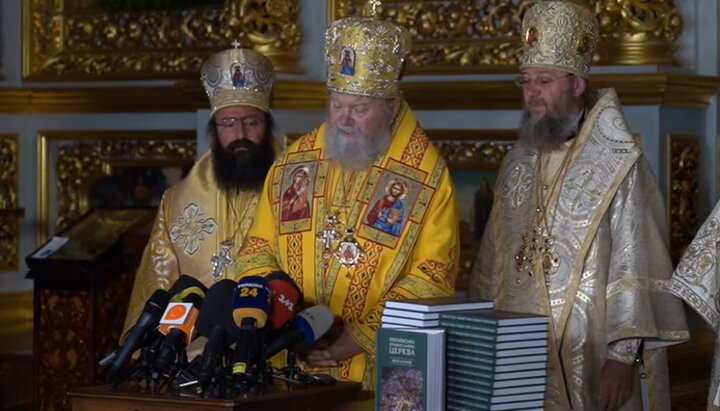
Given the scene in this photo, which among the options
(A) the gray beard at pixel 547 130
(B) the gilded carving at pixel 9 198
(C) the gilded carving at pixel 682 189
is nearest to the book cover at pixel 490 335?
(A) the gray beard at pixel 547 130

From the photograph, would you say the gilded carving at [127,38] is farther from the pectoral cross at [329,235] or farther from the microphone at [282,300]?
the microphone at [282,300]

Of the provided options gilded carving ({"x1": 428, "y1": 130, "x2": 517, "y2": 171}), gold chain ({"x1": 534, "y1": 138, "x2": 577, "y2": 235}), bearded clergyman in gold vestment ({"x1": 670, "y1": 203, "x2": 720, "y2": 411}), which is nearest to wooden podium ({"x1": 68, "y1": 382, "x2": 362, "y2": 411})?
bearded clergyman in gold vestment ({"x1": 670, "y1": 203, "x2": 720, "y2": 411})

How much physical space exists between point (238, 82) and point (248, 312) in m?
1.92

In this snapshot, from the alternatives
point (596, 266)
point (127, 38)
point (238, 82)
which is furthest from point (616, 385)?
point (127, 38)

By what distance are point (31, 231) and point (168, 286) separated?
3.49 metres

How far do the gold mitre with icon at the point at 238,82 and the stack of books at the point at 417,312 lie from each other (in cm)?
194

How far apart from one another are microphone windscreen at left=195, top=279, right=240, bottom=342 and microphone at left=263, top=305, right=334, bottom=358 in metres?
0.11

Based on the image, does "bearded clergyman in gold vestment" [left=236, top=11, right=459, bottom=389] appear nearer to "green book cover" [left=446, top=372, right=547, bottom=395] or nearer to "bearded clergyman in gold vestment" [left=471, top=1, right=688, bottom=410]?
"bearded clergyman in gold vestment" [left=471, top=1, right=688, bottom=410]

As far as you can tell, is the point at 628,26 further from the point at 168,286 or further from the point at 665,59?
the point at 168,286

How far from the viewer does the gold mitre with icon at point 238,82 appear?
584 centimetres

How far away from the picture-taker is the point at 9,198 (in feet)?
29.4

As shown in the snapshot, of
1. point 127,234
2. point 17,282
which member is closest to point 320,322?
point 127,234

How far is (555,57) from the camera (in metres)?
5.25

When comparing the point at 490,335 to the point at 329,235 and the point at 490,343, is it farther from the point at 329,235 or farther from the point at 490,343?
the point at 329,235
